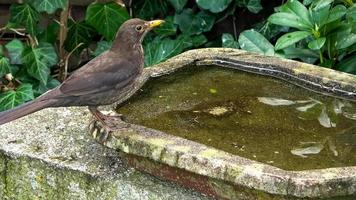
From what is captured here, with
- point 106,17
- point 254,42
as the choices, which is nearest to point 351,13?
point 254,42

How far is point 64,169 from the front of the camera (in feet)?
8.17

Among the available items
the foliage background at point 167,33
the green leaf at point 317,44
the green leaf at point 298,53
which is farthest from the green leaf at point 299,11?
the green leaf at point 298,53

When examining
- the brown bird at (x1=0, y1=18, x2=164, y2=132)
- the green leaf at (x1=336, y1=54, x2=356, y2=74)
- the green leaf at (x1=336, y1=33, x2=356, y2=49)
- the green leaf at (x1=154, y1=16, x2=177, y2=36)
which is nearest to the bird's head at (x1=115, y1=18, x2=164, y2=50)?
the brown bird at (x1=0, y1=18, x2=164, y2=132)

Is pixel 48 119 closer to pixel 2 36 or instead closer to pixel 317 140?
pixel 317 140

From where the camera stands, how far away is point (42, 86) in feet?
13.0

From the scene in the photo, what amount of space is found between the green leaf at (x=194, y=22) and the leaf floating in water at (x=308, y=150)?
7.04ft

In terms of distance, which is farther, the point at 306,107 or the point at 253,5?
the point at 253,5

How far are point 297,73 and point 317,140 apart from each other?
53 cm

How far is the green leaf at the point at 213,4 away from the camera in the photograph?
430 cm

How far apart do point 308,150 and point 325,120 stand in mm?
302

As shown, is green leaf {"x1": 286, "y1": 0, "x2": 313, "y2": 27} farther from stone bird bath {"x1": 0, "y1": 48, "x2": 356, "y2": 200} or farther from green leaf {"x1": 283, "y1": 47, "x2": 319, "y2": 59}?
stone bird bath {"x1": 0, "y1": 48, "x2": 356, "y2": 200}

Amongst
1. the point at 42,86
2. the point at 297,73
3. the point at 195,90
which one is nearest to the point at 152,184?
the point at 195,90

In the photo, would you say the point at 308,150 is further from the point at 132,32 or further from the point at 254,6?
the point at 254,6

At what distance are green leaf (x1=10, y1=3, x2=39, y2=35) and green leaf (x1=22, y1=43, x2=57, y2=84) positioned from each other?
138 millimetres
